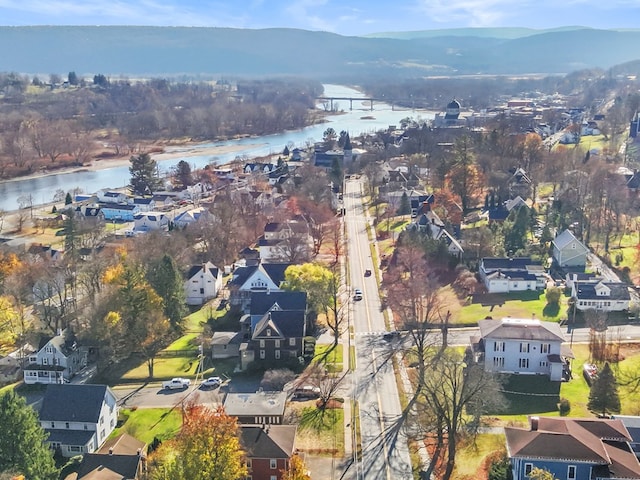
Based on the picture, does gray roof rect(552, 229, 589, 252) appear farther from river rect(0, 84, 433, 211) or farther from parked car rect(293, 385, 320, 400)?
river rect(0, 84, 433, 211)

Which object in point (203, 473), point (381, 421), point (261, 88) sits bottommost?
point (381, 421)

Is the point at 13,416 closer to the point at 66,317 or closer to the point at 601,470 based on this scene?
the point at 66,317

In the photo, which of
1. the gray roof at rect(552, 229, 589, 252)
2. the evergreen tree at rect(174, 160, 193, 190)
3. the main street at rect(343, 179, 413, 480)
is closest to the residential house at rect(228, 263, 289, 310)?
the main street at rect(343, 179, 413, 480)

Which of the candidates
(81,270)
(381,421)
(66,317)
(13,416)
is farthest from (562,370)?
(81,270)

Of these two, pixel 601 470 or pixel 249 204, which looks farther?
pixel 249 204

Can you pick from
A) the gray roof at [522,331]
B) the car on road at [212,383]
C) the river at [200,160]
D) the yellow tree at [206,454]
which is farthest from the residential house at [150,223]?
the yellow tree at [206,454]

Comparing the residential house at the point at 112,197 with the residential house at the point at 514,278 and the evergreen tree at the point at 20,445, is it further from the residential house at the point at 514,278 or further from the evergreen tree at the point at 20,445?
the evergreen tree at the point at 20,445
